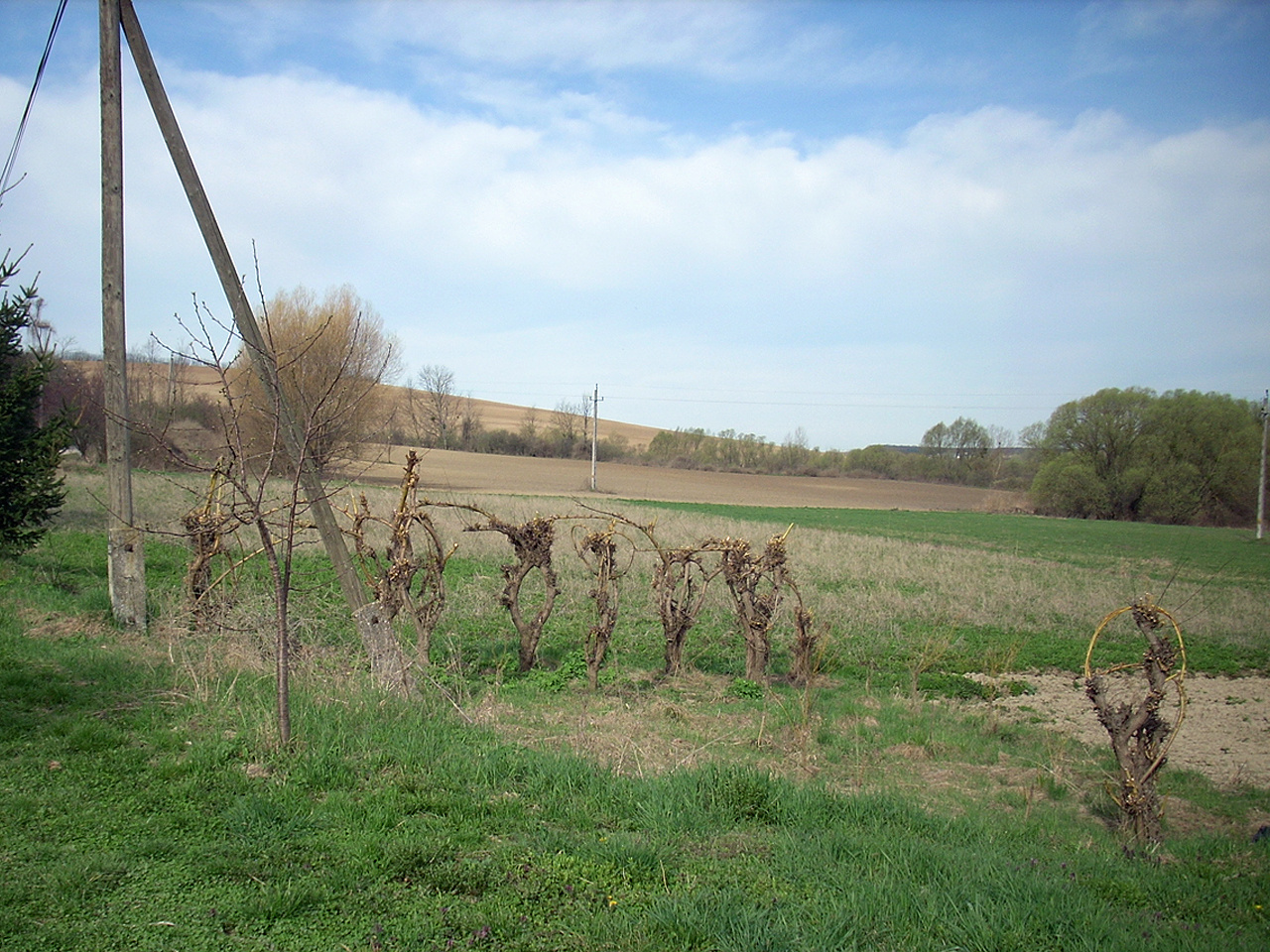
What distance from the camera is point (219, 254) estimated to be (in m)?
7.28

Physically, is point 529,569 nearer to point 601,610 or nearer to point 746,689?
point 601,610

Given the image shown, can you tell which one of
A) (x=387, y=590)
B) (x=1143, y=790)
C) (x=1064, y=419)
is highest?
(x=1064, y=419)

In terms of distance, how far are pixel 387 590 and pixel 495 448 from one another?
2728 inches

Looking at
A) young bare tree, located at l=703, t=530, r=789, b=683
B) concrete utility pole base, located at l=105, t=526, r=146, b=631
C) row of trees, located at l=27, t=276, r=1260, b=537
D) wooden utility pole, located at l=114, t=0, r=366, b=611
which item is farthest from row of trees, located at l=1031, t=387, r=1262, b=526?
concrete utility pole base, located at l=105, t=526, r=146, b=631

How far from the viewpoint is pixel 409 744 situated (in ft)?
16.6

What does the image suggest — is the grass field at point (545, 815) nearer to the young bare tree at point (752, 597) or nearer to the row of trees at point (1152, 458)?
the young bare tree at point (752, 597)

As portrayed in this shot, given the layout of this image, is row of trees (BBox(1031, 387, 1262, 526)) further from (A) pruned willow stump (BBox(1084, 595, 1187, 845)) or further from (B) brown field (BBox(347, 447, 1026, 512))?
(A) pruned willow stump (BBox(1084, 595, 1187, 845))

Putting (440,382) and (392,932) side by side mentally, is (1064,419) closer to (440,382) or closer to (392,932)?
(440,382)

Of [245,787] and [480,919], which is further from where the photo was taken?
[245,787]

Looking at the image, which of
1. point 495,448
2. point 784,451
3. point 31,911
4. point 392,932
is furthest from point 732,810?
point 784,451

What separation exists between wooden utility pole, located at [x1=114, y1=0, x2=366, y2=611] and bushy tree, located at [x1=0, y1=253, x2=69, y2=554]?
153 inches

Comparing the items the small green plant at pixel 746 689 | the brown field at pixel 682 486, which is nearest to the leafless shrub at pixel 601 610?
the small green plant at pixel 746 689

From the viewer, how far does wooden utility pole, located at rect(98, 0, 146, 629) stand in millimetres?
7969

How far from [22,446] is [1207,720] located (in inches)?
585
